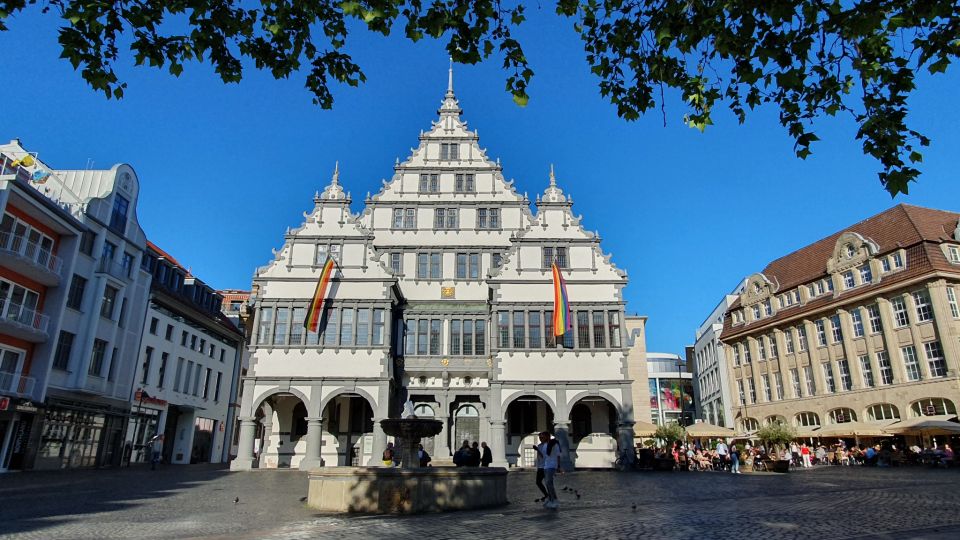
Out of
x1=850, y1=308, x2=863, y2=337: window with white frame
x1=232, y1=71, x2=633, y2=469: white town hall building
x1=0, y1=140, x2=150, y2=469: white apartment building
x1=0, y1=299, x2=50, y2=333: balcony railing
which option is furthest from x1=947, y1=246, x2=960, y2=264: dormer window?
x1=0, y1=299, x2=50, y2=333: balcony railing

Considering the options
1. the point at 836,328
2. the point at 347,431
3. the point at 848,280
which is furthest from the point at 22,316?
the point at 848,280

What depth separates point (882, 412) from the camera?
38.0m

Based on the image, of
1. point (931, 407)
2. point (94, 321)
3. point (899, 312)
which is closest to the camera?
point (94, 321)

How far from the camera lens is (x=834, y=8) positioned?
605 centimetres

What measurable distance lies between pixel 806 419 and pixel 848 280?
34.5 feet

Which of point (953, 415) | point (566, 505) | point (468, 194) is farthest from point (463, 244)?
point (953, 415)

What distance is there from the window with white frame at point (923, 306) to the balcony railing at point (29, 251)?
151ft

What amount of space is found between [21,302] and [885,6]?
107ft

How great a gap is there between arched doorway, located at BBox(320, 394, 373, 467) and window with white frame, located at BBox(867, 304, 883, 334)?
104ft

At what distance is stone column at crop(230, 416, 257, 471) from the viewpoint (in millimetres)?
30062

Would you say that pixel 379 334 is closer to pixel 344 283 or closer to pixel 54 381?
pixel 344 283

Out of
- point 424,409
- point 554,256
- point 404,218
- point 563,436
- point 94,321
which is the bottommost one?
point 563,436

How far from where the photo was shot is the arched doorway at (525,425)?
109 feet

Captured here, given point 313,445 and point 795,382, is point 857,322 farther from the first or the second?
point 313,445
